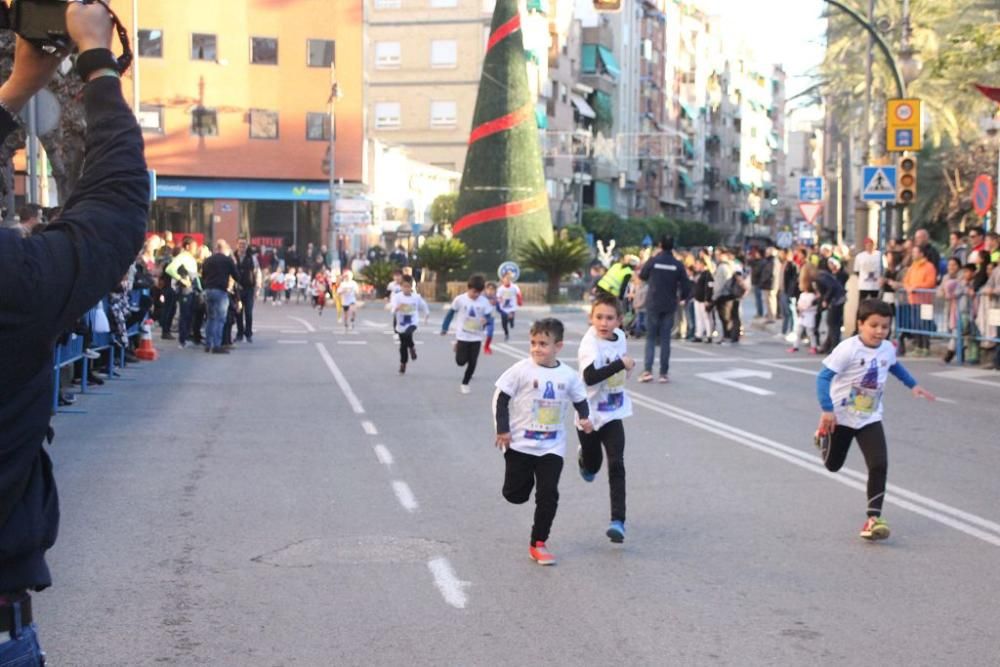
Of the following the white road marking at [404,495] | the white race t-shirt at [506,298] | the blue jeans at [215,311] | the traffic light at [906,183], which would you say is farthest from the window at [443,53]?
the white road marking at [404,495]

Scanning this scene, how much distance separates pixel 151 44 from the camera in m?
61.3

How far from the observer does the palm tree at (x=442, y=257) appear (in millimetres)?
45531

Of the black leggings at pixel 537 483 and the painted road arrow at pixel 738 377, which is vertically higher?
the black leggings at pixel 537 483

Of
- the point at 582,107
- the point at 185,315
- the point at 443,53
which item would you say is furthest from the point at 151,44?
the point at 185,315

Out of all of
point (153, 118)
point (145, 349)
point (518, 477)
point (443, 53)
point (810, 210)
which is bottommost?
point (145, 349)

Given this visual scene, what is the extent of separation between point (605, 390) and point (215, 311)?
654 inches

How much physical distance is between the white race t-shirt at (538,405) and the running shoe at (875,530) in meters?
1.88

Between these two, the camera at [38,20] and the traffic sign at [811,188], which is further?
the traffic sign at [811,188]

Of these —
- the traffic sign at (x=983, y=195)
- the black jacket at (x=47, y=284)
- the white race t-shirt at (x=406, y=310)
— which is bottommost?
the white race t-shirt at (x=406, y=310)

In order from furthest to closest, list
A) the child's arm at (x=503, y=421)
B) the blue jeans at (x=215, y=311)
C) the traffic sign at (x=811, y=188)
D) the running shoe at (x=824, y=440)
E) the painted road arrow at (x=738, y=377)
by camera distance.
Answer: the traffic sign at (x=811, y=188) < the blue jeans at (x=215, y=311) < the painted road arrow at (x=738, y=377) < the running shoe at (x=824, y=440) < the child's arm at (x=503, y=421)

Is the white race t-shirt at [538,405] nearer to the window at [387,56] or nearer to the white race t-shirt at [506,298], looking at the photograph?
the white race t-shirt at [506,298]

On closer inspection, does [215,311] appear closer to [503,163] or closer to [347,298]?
[347,298]

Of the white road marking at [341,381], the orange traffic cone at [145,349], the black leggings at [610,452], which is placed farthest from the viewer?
the orange traffic cone at [145,349]

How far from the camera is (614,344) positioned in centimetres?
924
